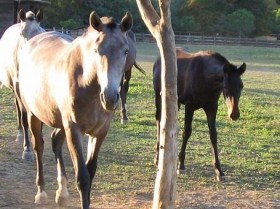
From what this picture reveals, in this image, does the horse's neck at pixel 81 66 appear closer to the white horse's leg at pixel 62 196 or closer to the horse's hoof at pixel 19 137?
the white horse's leg at pixel 62 196

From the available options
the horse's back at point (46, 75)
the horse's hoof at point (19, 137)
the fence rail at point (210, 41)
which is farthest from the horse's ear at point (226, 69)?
the fence rail at point (210, 41)

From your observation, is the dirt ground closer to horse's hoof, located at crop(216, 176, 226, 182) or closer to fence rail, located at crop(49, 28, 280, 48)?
horse's hoof, located at crop(216, 176, 226, 182)

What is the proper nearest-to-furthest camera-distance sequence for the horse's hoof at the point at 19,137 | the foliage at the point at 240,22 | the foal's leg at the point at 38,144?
the foal's leg at the point at 38,144 < the horse's hoof at the point at 19,137 < the foliage at the point at 240,22

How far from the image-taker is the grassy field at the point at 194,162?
20.1ft

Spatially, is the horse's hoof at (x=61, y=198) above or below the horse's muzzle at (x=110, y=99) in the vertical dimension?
below

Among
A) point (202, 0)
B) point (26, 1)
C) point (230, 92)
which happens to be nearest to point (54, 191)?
point (230, 92)

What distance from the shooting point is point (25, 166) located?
728 centimetres

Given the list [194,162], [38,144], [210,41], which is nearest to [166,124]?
[38,144]

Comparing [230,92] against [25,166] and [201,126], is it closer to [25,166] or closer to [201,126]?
[25,166]

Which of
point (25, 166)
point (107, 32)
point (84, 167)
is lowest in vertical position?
point (25, 166)

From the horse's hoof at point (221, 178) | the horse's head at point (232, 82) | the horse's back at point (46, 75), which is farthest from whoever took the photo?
the horse's hoof at point (221, 178)

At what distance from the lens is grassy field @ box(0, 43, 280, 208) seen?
6141mm

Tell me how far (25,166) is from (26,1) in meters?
17.0

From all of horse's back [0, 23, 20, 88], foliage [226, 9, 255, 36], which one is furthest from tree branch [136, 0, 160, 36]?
foliage [226, 9, 255, 36]
